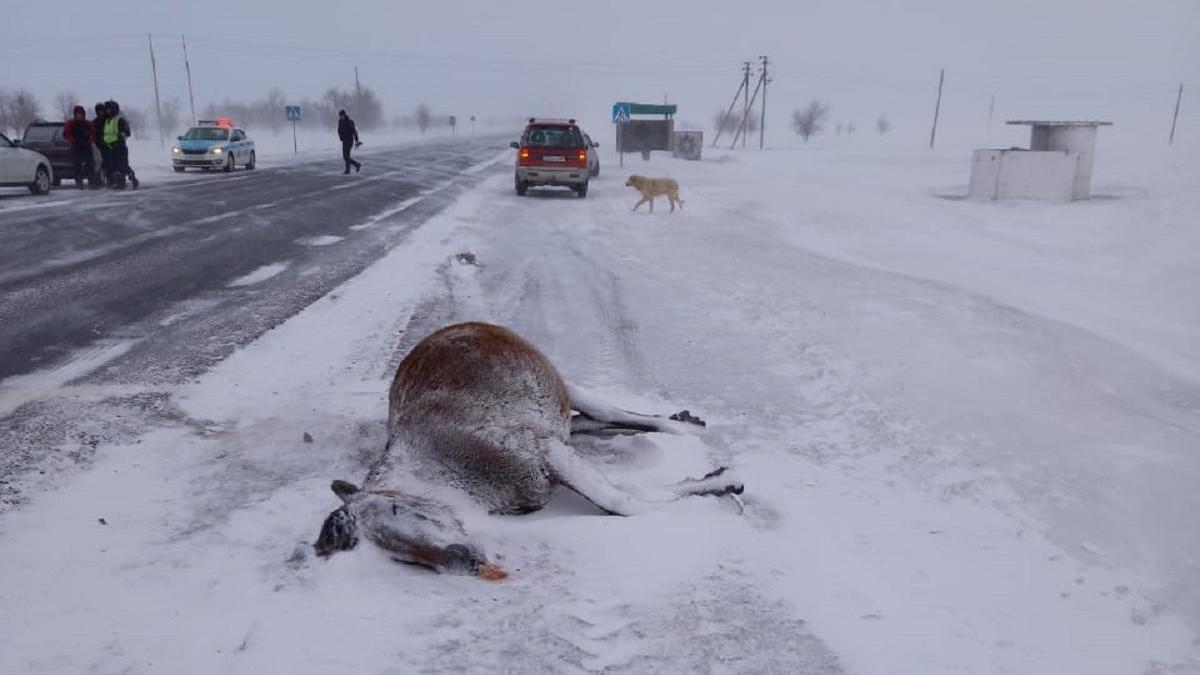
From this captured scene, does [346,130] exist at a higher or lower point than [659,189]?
higher

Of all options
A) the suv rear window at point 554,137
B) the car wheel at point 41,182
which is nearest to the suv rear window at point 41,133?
the car wheel at point 41,182

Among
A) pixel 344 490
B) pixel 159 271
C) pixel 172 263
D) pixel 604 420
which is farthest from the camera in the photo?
pixel 172 263

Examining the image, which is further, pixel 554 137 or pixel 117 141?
pixel 554 137

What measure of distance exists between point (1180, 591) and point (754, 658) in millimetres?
1932

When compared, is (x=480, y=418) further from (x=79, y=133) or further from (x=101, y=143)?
(x=79, y=133)

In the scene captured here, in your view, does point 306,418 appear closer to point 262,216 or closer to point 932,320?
point 932,320

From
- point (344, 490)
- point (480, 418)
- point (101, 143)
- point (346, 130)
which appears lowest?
point (344, 490)

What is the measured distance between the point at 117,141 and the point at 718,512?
20.5 m

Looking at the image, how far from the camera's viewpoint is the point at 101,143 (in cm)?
1975

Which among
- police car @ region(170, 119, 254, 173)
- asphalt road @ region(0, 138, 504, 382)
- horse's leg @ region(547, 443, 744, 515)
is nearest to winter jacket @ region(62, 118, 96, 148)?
asphalt road @ region(0, 138, 504, 382)

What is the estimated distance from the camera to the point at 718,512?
390 centimetres

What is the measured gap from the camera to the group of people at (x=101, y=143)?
19344mm

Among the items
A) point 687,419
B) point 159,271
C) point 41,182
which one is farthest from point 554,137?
point 687,419

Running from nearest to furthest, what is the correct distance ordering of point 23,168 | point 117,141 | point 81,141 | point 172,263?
1. point 172,263
2. point 23,168
3. point 117,141
4. point 81,141
